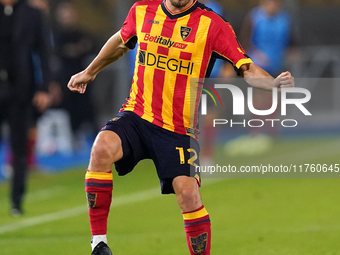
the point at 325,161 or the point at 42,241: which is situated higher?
the point at 42,241

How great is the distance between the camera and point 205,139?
32.8 feet

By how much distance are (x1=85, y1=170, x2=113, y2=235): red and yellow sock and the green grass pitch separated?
89 centimetres

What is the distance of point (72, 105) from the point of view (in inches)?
473

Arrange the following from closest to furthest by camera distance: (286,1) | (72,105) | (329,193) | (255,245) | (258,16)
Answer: (255,245)
(329,193)
(258,16)
(72,105)
(286,1)

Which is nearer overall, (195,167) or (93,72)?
(195,167)

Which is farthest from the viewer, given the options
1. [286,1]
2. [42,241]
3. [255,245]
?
[286,1]

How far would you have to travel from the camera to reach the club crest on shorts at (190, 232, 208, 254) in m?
4.34

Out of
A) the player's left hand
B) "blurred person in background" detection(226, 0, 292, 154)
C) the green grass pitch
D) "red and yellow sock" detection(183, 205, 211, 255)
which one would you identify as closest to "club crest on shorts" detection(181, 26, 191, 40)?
the player's left hand

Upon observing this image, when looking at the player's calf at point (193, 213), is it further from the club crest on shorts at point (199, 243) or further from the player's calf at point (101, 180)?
the player's calf at point (101, 180)

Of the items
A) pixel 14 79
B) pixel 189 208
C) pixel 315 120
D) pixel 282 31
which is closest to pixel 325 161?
pixel 282 31

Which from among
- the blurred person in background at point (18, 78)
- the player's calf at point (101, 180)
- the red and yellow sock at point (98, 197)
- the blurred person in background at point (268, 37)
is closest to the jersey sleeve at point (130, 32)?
the player's calf at point (101, 180)

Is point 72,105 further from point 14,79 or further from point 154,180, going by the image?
point 14,79

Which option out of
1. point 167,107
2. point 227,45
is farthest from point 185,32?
point 167,107

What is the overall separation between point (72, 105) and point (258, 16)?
355 cm
